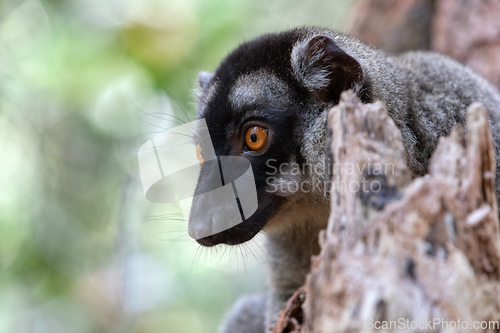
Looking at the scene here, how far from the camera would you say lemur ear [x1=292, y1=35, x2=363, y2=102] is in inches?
128

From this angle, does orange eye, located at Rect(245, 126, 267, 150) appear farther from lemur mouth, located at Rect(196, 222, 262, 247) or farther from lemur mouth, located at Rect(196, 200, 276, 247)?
lemur mouth, located at Rect(196, 222, 262, 247)

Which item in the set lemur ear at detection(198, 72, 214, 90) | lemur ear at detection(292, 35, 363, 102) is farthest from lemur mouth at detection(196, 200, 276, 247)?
lemur ear at detection(198, 72, 214, 90)

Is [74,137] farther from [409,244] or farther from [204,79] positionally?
[409,244]

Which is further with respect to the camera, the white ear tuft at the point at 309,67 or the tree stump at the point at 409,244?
the white ear tuft at the point at 309,67

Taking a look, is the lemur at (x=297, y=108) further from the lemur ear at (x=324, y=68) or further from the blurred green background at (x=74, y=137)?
the blurred green background at (x=74, y=137)

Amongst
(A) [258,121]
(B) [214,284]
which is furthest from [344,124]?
(B) [214,284]

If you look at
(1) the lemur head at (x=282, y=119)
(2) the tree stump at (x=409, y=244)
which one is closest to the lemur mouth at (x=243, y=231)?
(1) the lemur head at (x=282, y=119)

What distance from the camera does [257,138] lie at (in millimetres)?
3344

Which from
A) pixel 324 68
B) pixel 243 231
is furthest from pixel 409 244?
pixel 324 68

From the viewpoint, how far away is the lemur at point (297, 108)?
332 centimetres

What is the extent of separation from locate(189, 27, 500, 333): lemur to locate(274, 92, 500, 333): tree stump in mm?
1203

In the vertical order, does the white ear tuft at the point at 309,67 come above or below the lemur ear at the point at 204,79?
below

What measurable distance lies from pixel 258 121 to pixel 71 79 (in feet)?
14.6

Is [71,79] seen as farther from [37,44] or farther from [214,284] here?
[214,284]
